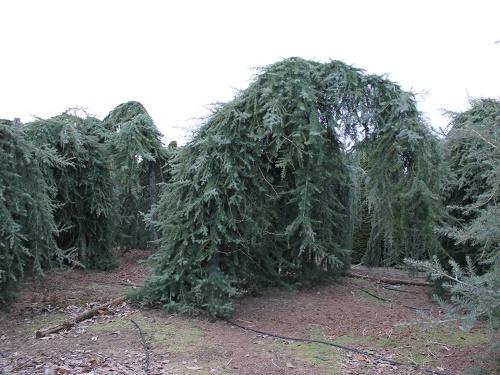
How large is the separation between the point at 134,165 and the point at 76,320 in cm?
532

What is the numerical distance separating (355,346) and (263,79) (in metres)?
3.78

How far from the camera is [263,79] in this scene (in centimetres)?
679

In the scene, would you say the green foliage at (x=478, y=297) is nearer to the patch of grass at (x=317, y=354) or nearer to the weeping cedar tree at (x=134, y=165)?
the patch of grass at (x=317, y=354)

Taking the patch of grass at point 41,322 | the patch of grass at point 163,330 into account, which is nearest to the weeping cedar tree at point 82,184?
the patch of grass at point 41,322

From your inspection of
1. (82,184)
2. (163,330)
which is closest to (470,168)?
(163,330)

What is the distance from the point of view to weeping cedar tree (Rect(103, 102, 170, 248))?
10531mm

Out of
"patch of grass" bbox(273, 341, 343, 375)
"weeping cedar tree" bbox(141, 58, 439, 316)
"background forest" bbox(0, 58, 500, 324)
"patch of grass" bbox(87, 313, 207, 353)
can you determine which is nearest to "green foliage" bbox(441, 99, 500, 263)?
"background forest" bbox(0, 58, 500, 324)

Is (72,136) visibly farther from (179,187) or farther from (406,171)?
(406,171)

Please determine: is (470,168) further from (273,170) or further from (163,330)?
(163,330)

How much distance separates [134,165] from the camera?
35.5 feet

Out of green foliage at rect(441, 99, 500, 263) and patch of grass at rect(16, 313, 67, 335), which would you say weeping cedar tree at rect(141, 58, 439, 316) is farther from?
patch of grass at rect(16, 313, 67, 335)

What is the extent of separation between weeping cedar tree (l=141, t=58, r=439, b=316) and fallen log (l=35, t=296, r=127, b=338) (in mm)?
524

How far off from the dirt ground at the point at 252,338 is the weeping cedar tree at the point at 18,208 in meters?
0.83

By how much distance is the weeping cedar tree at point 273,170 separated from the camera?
20.5 ft
